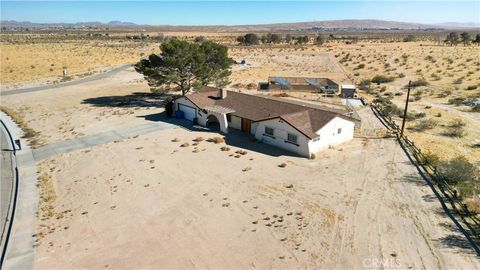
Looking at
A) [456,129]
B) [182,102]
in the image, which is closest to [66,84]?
[182,102]

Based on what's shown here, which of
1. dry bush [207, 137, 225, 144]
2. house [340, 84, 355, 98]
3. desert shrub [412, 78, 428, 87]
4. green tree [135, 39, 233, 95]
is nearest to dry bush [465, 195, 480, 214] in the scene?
dry bush [207, 137, 225, 144]

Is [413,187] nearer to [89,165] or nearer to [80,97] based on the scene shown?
[89,165]

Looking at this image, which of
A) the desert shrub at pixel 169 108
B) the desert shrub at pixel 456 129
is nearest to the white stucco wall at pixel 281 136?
the desert shrub at pixel 169 108

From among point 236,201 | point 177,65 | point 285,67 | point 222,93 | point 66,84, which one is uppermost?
point 177,65

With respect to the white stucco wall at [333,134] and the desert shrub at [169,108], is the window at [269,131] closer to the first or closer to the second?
the white stucco wall at [333,134]

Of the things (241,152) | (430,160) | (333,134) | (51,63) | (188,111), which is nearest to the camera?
(430,160)

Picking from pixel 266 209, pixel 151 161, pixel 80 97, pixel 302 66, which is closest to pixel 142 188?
A: pixel 151 161

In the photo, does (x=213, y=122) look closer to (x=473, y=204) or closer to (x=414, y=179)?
(x=414, y=179)
